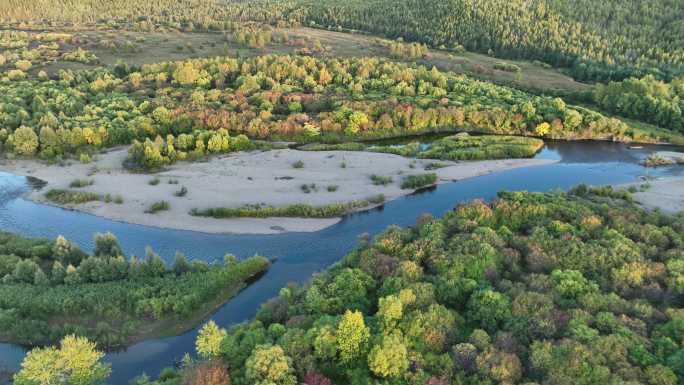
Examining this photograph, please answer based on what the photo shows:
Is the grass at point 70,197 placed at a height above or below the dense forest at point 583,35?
below

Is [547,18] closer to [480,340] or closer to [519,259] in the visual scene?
[519,259]

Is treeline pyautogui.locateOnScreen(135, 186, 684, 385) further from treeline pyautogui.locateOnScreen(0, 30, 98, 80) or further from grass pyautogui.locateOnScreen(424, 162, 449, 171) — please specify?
treeline pyautogui.locateOnScreen(0, 30, 98, 80)

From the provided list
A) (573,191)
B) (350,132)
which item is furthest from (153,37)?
(573,191)

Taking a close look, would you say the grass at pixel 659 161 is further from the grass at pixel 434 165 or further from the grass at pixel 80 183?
the grass at pixel 80 183

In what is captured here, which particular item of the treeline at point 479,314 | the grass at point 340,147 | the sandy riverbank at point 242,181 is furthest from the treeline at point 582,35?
the treeline at point 479,314

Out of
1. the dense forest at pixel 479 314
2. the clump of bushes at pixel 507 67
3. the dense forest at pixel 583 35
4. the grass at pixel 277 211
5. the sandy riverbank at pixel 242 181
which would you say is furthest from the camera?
the clump of bushes at pixel 507 67

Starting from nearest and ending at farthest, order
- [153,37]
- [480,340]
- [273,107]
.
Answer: [480,340]
[273,107]
[153,37]

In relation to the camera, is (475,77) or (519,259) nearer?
(519,259)
